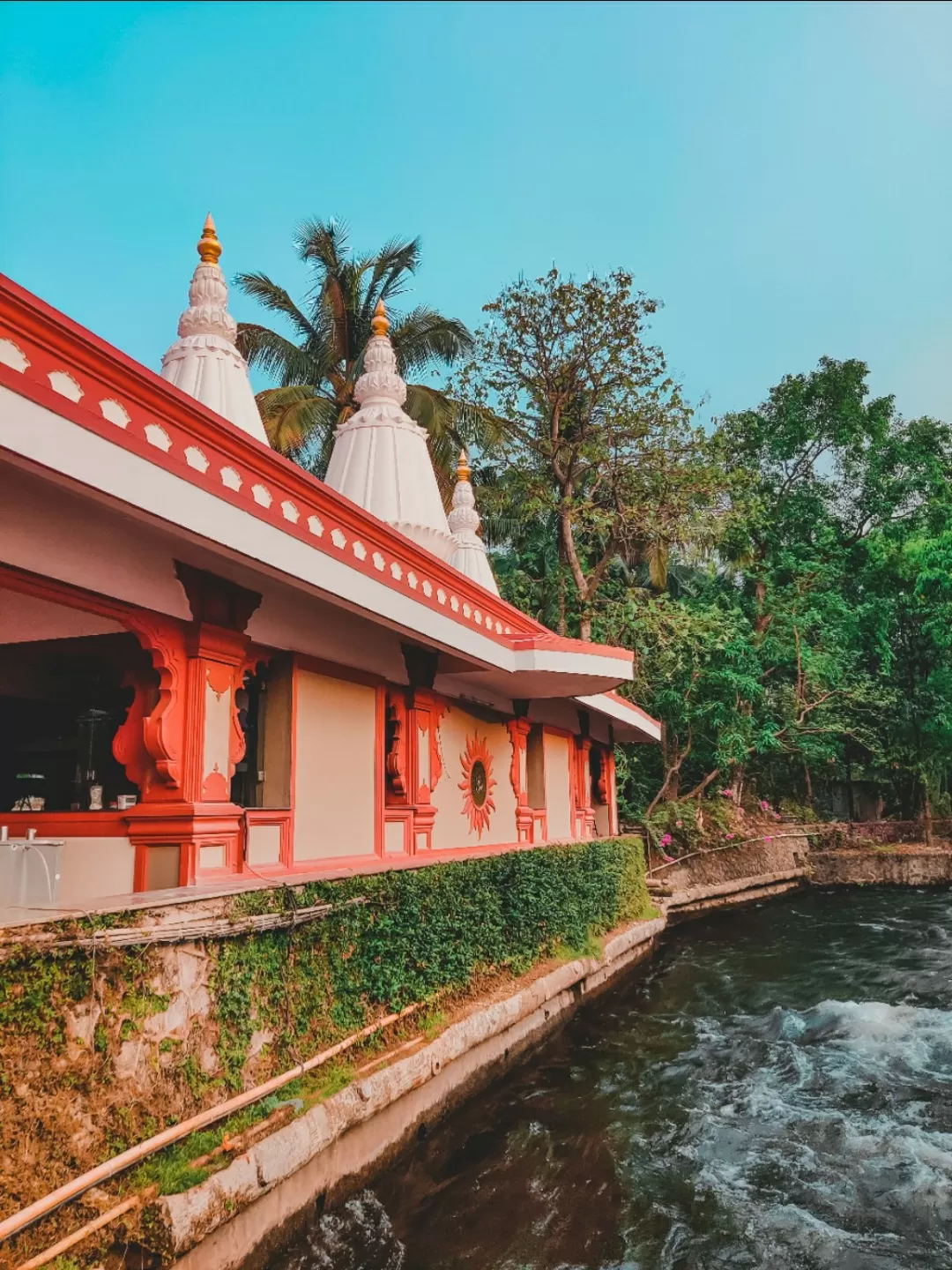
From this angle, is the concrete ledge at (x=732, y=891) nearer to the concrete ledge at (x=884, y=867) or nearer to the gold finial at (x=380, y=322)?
the concrete ledge at (x=884, y=867)

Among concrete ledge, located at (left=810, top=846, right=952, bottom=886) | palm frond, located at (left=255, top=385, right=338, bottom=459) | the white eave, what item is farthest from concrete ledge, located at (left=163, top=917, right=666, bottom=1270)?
concrete ledge, located at (left=810, top=846, right=952, bottom=886)

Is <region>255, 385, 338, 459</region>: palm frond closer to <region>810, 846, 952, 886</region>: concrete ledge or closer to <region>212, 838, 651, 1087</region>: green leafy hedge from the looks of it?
<region>212, 838, 651, 1087</region>: green leafy hedge

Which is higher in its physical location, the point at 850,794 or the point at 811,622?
the point at 811,622

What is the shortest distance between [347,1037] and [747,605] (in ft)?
65.3

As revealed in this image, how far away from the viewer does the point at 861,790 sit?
89.8ft

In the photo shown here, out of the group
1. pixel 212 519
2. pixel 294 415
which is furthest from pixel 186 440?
pixel 294 415

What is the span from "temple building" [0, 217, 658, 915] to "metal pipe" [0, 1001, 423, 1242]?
1087 millimetres

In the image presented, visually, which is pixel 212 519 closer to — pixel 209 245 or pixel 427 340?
pixel 209 245

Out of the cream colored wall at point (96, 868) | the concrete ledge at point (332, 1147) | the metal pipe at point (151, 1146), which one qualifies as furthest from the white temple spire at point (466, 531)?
the metal pipe at point (151, 1146)

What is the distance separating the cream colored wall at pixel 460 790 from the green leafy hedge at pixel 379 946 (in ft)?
3.51

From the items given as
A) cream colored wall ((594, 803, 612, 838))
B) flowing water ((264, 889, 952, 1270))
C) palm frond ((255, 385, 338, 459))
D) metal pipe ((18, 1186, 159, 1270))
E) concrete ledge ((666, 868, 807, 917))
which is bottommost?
flowing water ((264, 889, 952, 1270))

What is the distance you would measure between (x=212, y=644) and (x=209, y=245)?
14.4 ft

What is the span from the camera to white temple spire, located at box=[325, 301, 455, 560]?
1030cm

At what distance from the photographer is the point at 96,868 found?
5512mm
